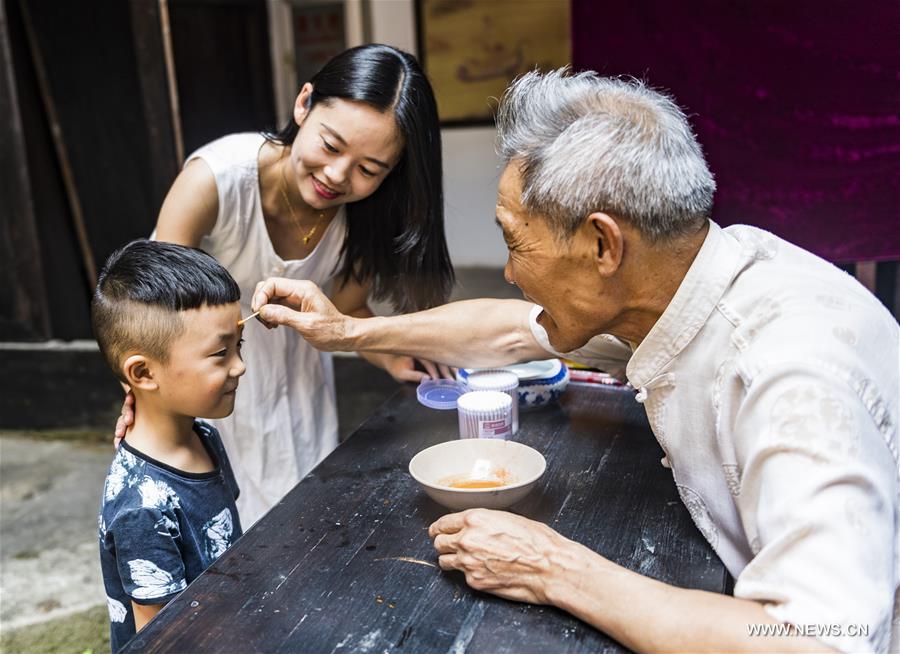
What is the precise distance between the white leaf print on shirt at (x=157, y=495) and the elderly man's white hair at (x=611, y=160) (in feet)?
2.90

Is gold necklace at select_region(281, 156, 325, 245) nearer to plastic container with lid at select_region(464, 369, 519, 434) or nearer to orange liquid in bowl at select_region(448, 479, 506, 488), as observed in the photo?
plastic container with lid at select_region(464, 369, 519, 434)

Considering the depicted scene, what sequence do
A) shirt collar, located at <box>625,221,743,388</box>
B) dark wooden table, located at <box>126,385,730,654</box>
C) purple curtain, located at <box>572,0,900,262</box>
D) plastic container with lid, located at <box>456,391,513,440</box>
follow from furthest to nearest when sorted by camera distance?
purple curtain, located at <box>572,0,900,262</box> < plastic container with lid, located at <box>456,391,513,440</box> < shirt collar, located at <box>625,221,743,388</box> < dark wooden table, located at <box>126,385,730,654</box>

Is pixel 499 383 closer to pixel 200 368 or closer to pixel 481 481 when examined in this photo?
pixel 481 481

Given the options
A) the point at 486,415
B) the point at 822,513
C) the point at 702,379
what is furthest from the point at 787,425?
the point at 486,415

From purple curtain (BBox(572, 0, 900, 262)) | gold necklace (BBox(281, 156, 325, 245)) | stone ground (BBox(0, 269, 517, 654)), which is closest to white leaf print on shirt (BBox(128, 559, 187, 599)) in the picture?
gold necklace (BBox(281, 156, 325, 245))

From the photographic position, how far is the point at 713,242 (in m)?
1.29

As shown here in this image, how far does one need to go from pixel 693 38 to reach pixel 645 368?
1.91 metres

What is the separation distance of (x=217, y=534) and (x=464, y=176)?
4260 millimetres

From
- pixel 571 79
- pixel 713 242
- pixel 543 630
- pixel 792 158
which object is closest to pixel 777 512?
pixel 543 630

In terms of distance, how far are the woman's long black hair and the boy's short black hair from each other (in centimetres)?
62

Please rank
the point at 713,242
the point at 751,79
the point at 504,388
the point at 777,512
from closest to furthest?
1. the point at 777,512
2. the point at 713,242
3. the point at 504,388
4. the point at 751,79

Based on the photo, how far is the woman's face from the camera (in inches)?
73.1

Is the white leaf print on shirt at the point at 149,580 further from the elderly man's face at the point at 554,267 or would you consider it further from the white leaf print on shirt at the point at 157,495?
the elderly man's face at the point at 554,267

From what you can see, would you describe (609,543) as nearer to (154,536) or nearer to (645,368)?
(645,368)
